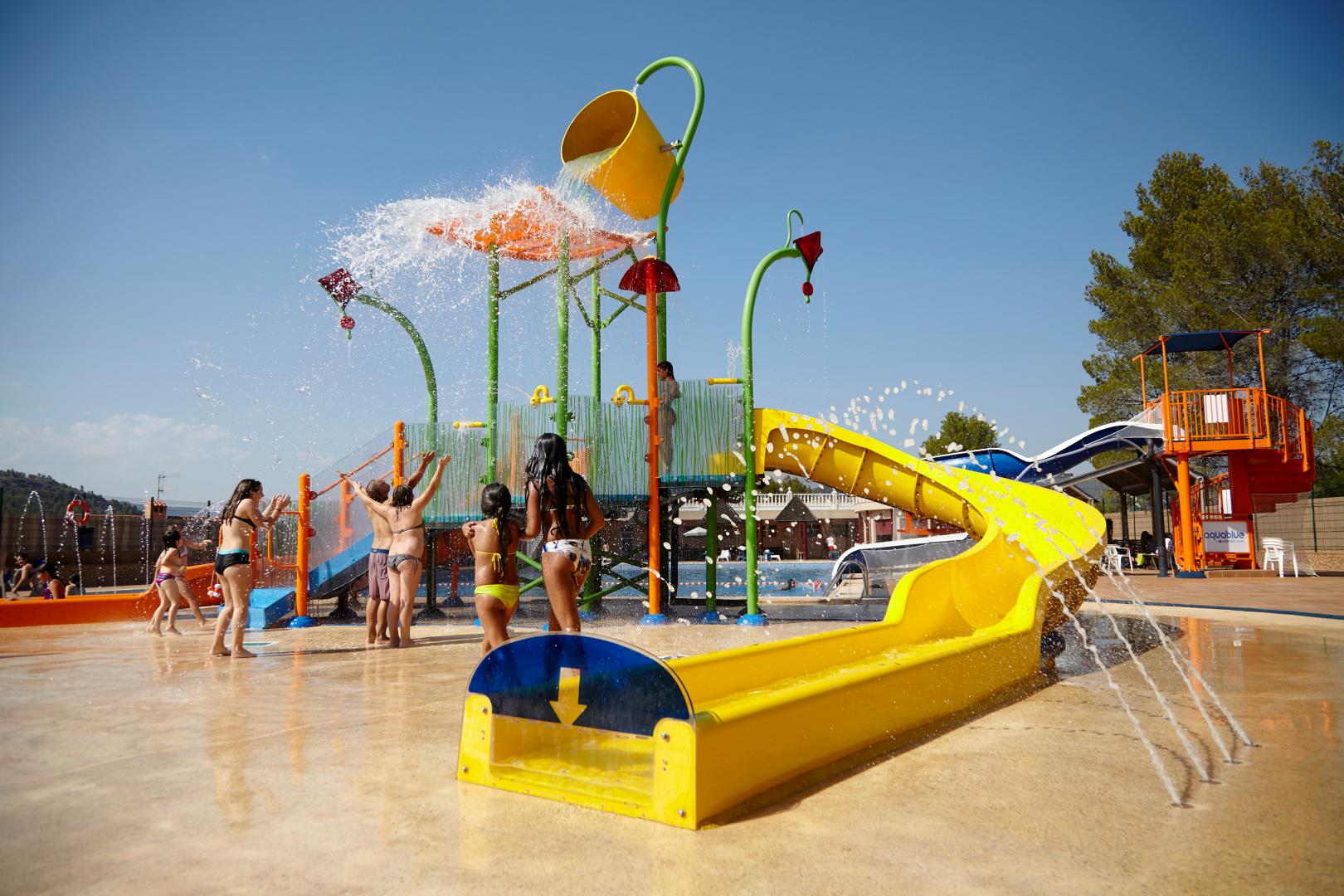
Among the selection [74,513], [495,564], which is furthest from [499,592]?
[74,513]

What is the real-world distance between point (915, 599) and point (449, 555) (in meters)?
10.3

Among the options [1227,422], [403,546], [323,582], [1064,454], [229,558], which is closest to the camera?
[229,558]

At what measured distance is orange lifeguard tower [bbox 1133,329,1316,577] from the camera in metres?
18.4

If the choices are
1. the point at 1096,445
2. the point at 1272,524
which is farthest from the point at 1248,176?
the point at 1096,445

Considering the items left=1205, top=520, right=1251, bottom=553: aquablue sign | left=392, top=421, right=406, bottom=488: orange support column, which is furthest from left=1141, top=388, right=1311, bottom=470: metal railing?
left=392, top=421, right=406, bottom=488: orange support column

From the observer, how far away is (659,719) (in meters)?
3.05

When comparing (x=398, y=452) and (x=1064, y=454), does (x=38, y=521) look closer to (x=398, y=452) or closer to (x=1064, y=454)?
(x=398, y=452)

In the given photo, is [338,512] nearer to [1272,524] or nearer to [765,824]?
[765,824]

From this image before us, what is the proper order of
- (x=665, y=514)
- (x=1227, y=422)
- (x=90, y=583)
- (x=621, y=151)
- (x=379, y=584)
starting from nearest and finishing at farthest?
(x=379, y=584) → (x=621, y=151) → (x=665, y=514) → (x=1227, y=422) → (x=90, y=583)

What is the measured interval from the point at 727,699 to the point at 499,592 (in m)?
1.63

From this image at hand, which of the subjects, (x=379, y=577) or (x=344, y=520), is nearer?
(x=379, y=577)

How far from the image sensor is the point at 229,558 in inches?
292

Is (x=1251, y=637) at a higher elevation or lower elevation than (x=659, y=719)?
lower

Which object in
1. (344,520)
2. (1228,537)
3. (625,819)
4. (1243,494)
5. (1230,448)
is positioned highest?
(1230,448)
